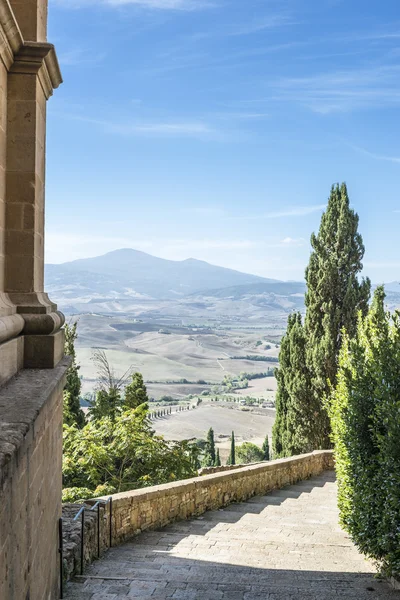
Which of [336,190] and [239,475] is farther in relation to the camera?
[336,190]

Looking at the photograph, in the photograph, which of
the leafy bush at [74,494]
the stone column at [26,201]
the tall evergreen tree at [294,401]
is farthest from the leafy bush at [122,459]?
the stone column at [26,201]

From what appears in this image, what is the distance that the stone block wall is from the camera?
10.3 ft

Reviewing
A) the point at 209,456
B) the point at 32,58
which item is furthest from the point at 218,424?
the point at 32,58

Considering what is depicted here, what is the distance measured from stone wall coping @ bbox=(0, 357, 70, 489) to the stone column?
0.31 meters

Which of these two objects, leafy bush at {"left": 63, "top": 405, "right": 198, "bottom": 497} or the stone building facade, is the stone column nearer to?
the stone building facade

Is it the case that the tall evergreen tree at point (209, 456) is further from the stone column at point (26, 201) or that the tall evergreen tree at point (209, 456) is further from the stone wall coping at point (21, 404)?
the stone wall coping at point (21, 404)

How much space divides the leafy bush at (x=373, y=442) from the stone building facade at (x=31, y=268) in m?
3.50

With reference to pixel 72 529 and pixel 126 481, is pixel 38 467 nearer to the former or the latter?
pixel 72 529

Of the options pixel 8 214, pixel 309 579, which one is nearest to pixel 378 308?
pixel 309 579

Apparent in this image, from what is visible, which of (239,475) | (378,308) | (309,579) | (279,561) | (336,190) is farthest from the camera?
(336,190)

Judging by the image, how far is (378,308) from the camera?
31.3 ft

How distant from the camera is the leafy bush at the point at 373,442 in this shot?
21.7 feet

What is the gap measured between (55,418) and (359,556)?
17.5 ft

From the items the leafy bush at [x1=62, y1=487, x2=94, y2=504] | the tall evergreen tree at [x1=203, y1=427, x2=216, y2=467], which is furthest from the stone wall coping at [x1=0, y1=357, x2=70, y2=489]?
the tall evergreen tree at [x1=203, y1=427, x2=216, y2=467]
